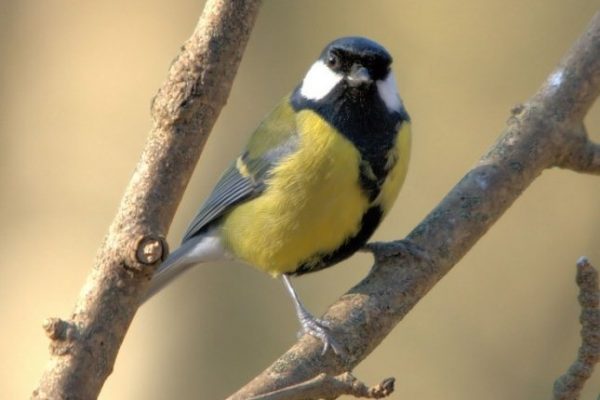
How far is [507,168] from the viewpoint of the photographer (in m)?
1.78

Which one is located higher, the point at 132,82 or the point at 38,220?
the point at 132,82

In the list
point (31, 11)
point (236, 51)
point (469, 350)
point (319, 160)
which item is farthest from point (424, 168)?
point (236, 51)

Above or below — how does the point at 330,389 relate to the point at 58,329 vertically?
below

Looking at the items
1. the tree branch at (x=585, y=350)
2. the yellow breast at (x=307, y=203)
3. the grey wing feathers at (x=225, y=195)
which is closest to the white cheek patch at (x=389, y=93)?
the yellow breast at (x=307, y=203)

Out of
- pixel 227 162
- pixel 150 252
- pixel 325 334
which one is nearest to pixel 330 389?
pixel 150 252

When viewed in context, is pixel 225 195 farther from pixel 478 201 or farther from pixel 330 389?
pixel 330 389

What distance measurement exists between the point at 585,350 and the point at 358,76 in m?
0.66

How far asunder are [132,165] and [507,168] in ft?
4.17

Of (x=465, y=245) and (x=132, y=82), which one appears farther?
(x=132, y=82)

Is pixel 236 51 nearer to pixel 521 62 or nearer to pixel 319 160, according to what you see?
pixel 319 160

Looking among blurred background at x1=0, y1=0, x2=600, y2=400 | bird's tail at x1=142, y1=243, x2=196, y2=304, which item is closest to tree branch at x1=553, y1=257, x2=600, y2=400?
bird's tail at x1=142, y1=243, x2=196, y2=304

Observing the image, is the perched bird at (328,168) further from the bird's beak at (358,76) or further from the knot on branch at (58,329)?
the knot on branch at (58,329)

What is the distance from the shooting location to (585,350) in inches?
53.6

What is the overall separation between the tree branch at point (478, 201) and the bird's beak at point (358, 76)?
248 mm
